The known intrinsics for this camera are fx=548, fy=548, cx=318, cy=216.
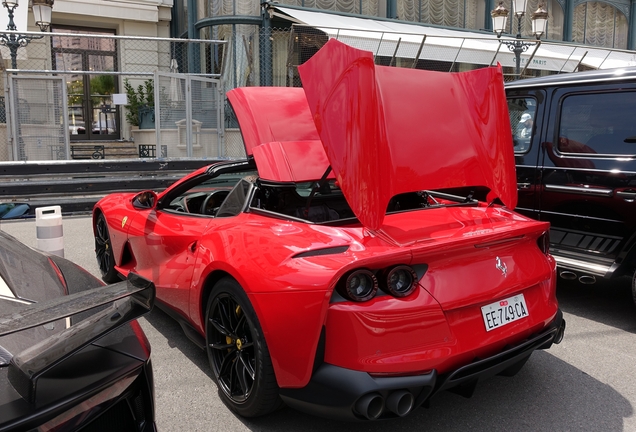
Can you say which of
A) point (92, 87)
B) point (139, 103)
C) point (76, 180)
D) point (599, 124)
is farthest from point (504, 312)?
point (92, 87)

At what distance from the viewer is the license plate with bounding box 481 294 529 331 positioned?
2.69 m

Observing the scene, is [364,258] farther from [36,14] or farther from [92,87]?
[92,87]

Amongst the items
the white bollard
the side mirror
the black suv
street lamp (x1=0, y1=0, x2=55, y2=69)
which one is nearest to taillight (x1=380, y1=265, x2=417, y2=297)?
the side mirror

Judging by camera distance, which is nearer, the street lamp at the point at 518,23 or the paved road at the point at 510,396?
the paved road at the point at 510,396

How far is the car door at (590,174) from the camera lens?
432 cm

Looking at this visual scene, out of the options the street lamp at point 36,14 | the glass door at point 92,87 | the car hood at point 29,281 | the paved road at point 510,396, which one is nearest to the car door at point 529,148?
the paved road at point 510,396

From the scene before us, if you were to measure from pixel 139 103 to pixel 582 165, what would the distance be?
14834mm

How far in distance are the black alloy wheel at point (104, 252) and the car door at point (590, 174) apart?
12.8ft

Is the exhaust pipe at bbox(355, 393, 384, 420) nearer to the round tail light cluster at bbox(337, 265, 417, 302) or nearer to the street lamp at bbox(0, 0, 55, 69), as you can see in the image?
the round tail light cluster at bbox(337, 265, 417, 302)

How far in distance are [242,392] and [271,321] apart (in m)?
0.59

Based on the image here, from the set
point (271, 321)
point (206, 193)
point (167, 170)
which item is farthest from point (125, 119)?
point (271, 321)

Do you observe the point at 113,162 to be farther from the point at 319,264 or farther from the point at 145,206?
the point at 319,264

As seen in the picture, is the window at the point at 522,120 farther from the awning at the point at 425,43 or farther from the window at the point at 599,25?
the window at the point at 599,25

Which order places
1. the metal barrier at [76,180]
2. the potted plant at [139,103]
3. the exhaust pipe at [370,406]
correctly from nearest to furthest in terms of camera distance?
the exhaust pipe at [370,406] < the metal barrier at [76,180] < the potted plant at [139,103]
